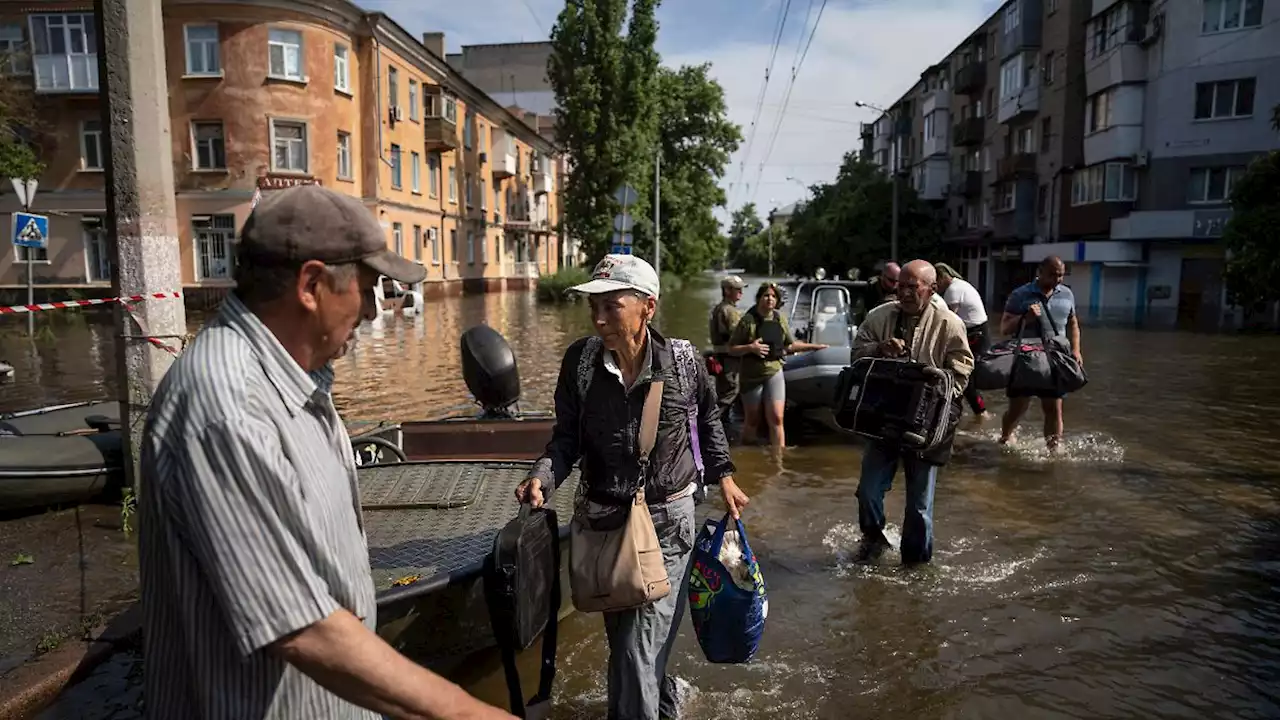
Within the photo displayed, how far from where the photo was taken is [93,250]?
27.4 m

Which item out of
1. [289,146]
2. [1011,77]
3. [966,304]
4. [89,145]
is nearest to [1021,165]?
[1011,77]

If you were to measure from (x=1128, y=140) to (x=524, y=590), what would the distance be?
111ft

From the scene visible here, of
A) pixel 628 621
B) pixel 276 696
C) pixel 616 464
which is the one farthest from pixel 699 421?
pixel 276 696

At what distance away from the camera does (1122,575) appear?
545cm

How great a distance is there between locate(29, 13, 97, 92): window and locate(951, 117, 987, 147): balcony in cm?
3941

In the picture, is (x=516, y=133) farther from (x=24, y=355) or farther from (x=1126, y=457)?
(x=1126, y=457)

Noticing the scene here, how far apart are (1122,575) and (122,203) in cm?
696

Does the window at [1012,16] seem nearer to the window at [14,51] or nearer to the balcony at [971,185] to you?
the balcony at [971,185]

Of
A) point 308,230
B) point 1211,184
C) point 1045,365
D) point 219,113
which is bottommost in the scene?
point 1045,365

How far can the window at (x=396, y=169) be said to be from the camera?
32.0m

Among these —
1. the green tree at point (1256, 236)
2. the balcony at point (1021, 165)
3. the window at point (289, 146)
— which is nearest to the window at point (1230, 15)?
the green tree at point (1256, 236)

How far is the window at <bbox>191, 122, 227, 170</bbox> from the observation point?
26.6m

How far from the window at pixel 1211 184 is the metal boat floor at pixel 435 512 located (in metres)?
31.1

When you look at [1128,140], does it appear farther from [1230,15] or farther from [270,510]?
[270,510]
